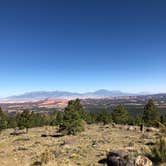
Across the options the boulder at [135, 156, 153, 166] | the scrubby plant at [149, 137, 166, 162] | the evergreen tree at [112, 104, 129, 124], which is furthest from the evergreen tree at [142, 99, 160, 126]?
the boulder at [135, 156, 153, 166]

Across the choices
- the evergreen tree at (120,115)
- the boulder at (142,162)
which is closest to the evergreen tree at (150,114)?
the evergreen tree at (120,115)

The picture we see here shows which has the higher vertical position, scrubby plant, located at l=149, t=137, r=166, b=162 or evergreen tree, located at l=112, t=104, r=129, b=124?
scrubby plant, located at l=149, t=137, r=166, b=162

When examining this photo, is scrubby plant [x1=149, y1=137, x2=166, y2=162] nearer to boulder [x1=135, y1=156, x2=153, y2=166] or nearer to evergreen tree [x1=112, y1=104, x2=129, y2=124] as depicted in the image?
boulder [x1=135, y1=156, x2=153, y2=166]

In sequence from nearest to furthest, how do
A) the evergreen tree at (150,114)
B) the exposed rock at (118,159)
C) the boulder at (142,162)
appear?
the boulder at (142,162)
the exposed rock at (118,159)
the evergreen tree at (150,114)

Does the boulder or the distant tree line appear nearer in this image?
the boulder

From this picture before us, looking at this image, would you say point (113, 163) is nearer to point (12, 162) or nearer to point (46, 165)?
point (46, 165)

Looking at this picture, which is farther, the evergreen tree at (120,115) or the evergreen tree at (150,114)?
the evergreen tree at (120,115)

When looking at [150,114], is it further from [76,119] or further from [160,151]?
[160,151]

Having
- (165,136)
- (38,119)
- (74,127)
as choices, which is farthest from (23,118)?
(165,136)

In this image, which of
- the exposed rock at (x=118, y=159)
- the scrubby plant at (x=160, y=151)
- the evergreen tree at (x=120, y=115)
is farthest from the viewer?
the evergreen tree at (x=120, y=115)

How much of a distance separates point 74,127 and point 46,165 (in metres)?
32.6

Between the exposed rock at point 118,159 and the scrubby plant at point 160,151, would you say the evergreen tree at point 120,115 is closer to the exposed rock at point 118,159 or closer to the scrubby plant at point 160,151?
the exposed rock at point 118,159

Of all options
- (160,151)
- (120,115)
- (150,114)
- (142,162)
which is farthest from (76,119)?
(142,162)

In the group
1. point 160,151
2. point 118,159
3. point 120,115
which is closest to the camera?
point 118,159
